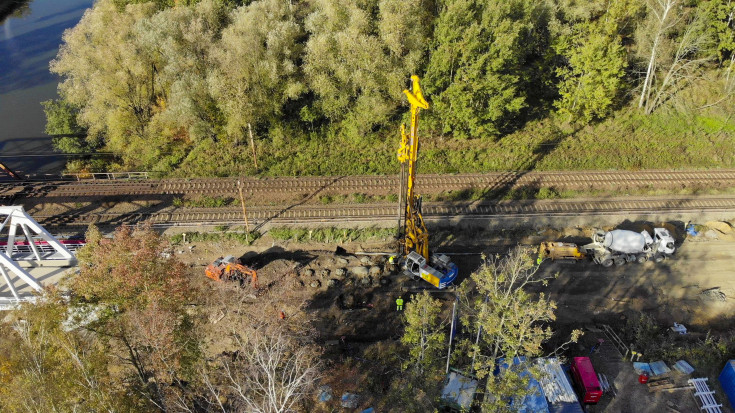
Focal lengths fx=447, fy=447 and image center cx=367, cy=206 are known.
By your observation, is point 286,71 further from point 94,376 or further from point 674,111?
point 674,111

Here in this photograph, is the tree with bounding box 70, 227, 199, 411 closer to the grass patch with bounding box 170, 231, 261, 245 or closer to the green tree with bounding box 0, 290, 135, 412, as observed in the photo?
the green tree with bounding box 0, 290, 135, 412

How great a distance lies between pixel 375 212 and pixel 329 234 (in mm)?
4651

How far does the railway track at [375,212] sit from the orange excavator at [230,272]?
543cm

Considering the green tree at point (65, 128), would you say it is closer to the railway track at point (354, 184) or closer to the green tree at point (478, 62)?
the railway track at point (354, 184)

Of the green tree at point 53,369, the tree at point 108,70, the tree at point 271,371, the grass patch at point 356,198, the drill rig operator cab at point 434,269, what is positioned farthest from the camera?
the tree at point 108,70

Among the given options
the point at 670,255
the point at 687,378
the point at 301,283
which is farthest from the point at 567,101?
the point at 301,283

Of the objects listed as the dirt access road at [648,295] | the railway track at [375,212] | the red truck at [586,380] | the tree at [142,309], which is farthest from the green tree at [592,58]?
the tree at [142,309]

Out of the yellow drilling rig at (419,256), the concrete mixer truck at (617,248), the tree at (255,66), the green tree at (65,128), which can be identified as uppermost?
the tree at (255,66)

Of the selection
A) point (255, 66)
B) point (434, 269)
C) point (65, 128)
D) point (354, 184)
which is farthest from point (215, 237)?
point (65, 128)

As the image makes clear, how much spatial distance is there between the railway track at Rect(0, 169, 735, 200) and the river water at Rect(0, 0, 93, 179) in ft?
24.5

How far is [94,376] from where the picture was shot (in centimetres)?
1988

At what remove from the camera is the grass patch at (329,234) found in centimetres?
3741

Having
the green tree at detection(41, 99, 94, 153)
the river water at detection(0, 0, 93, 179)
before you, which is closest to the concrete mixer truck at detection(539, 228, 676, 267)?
the green tree at detection(41, 99, 94, 153)

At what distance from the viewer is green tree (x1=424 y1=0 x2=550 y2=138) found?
38.3 metres
